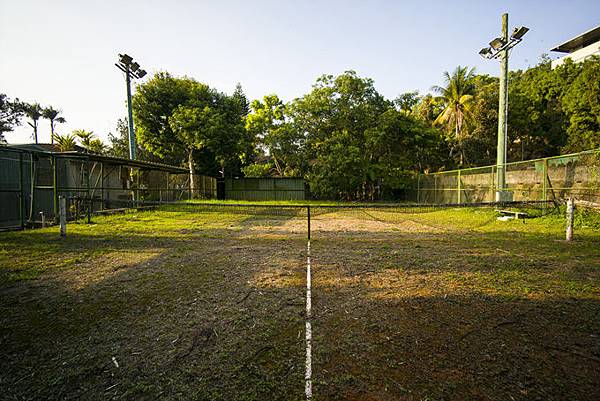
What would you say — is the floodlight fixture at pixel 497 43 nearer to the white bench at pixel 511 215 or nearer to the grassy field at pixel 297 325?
the white bench at pixel 511 215

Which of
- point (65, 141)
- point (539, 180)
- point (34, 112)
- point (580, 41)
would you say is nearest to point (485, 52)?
point (539, 180)

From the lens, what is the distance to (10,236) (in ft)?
25.9

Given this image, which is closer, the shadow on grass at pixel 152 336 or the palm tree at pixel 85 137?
the shadow on grass at pixel 152 336

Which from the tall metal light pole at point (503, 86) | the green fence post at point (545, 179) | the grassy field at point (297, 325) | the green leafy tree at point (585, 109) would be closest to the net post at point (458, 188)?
the tall metal light pole at point (503, 86)

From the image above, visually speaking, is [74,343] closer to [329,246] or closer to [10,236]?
[329,246]

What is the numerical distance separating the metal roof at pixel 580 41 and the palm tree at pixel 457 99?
22671 millimetres

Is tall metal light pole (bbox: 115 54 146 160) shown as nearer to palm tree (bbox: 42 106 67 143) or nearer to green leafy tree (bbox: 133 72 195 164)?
green leafy tree (bbox: 133 72 195 164)

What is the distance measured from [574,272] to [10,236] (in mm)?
12694

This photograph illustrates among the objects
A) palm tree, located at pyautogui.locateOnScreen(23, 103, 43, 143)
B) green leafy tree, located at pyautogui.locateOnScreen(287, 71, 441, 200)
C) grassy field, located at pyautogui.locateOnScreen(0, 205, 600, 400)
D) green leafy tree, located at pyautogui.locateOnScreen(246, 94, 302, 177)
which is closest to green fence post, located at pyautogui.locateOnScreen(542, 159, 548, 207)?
grassy field, located at pyautogui.locateOnScreen(0, 205, 600, 400)

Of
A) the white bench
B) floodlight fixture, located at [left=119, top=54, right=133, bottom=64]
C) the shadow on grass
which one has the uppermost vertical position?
floodlight fixture, located at [left=119, top=54, right=133, bottom=64]

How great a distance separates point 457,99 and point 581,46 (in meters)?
29.2

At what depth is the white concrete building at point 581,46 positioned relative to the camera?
35688 millimetres

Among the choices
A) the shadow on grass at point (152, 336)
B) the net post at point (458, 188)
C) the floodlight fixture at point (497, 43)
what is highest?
the floodlight fixture at point (497, 43)

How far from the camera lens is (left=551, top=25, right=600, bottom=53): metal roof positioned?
123 ft
